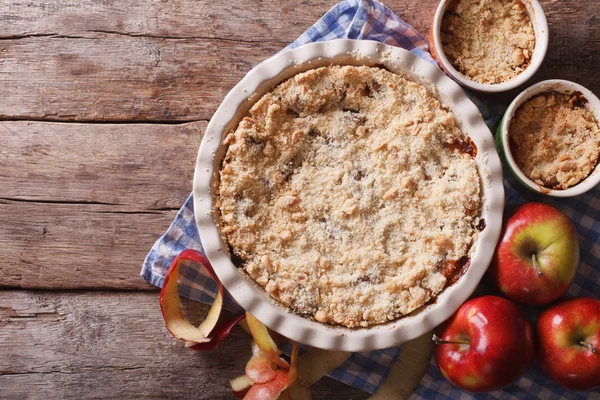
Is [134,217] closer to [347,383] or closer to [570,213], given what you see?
[347,383]

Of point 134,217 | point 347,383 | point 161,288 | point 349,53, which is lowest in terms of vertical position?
point 347,383

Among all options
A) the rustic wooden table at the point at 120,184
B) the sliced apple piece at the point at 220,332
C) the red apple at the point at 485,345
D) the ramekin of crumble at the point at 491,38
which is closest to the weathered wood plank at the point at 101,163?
the rustic wooden table at the point at 120,184

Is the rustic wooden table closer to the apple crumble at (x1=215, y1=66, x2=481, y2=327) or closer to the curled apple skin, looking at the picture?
the curled apple skin

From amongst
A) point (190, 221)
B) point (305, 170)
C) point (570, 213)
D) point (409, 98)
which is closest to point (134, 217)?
point (190, 221)

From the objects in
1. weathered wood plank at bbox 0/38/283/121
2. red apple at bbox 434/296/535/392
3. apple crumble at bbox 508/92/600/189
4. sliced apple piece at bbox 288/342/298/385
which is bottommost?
sliced apple piece at bbox 288/342/298/385

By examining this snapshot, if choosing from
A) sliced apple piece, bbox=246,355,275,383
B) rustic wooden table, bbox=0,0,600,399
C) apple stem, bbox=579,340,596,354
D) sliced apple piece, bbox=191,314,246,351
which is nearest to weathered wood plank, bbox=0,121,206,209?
rustic wooden table, bbox=0,0,600,399
